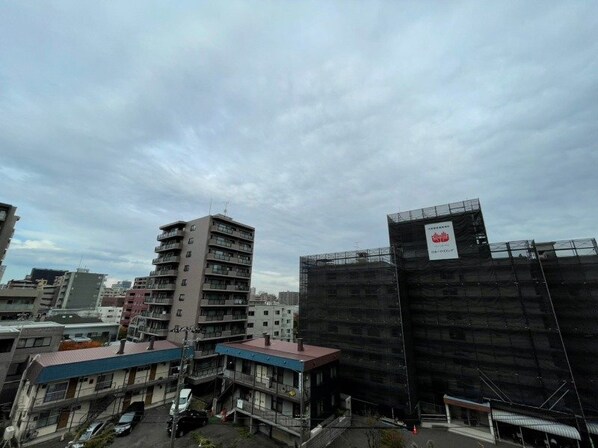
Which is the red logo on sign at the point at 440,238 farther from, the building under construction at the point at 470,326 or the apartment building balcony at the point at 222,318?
the apartment building balcony at the point at 222,318

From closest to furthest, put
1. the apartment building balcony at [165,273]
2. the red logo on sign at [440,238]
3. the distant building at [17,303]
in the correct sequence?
the red logo on sign at [440,238] → the apartment building balcony at [165,273] → the distant building at [17,303]

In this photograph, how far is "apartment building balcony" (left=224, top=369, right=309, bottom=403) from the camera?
79.3 ft

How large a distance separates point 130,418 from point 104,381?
208 inches

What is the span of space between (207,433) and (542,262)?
38222 mm

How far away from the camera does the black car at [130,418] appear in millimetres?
23770

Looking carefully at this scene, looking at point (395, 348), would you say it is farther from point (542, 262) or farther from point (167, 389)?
point (167, 389)

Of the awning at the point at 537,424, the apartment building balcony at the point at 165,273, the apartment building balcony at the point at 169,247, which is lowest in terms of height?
the awning at the point at 537,424

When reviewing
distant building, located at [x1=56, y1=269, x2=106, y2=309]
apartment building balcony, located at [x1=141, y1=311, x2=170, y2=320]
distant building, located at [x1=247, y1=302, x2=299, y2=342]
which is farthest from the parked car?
distant building, located at [x1=56, y1=269, x2=106, y2=309]

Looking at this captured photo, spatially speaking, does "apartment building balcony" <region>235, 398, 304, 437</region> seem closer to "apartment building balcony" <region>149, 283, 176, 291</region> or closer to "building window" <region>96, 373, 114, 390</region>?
"building window" <region>96, 373, 114, 390</region>

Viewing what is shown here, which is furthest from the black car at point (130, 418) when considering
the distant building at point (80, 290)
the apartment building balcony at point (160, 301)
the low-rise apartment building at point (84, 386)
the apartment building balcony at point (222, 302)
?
the distant building at point (80, 290)

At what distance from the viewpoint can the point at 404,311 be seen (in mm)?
30188

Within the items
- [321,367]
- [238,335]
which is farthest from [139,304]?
[321,367]

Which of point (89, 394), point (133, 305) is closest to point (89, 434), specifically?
point (89, 394)

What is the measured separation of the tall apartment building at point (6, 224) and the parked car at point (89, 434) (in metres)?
37.4
